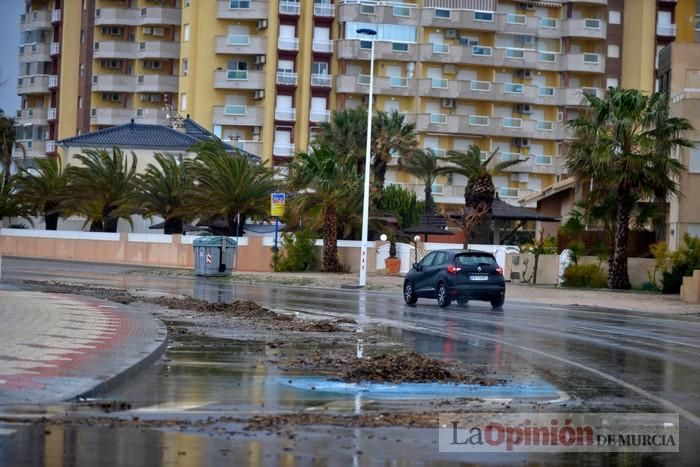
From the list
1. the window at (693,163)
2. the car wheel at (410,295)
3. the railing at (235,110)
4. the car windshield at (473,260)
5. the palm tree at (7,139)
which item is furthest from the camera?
the palm tree at (7,139)

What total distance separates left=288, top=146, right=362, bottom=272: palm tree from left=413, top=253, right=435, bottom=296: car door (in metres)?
21.2

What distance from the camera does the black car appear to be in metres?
34.3

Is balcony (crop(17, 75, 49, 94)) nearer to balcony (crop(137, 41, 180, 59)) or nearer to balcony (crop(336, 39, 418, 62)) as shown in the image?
balcony (crop(137, 41, 180, 59))

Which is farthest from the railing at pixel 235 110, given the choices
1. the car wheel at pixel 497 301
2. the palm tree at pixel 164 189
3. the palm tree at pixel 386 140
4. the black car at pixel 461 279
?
the car wheel at pixel 497 301

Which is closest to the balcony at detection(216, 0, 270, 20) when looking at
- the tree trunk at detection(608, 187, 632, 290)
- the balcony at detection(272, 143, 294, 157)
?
the balcony at detection(272, 143, 294, 157)

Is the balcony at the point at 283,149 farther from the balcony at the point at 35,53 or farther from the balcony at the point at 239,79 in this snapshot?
the balcony at the point at 35,53

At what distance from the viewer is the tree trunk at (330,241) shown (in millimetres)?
57875

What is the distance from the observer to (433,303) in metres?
37.2

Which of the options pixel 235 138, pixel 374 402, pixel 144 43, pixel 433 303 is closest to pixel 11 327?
pixel 374 402

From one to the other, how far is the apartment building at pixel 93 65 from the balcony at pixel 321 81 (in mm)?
13640

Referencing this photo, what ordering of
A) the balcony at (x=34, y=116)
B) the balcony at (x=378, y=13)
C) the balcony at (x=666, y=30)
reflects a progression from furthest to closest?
the balcony at (x=34, y=116), the balcony at (x=666, y=30), the balcony at (x=378, y=13)

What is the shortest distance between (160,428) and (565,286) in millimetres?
40265

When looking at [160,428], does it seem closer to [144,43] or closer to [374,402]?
[374,402]

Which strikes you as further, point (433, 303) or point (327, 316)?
point (433, 303)
